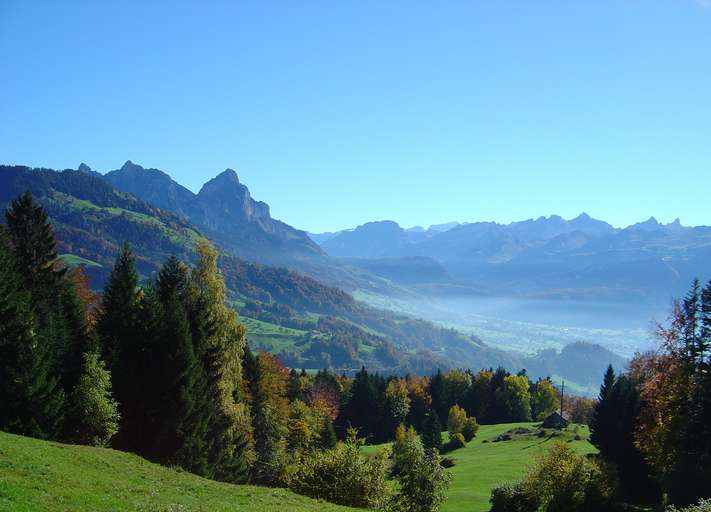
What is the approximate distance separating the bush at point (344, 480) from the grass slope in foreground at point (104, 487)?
5.86 m

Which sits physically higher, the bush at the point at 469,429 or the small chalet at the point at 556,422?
the small chalet at the point at 556,422

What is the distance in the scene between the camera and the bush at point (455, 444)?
360 feet

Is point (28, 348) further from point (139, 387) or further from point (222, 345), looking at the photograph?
point (222, 345)

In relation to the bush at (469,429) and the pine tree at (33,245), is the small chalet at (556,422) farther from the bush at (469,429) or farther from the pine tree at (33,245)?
the pine tree at (33,245)

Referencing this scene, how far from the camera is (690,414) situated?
5044 cm

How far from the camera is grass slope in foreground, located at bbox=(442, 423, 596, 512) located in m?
68.9

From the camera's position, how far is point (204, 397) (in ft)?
153

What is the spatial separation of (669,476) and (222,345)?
1716 inches

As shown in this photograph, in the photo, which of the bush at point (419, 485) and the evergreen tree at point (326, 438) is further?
the evergreen tree at point (326, 438)

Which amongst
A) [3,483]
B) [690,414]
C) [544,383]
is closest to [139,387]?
[3,483]

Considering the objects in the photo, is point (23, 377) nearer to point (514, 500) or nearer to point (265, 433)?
point (265, 433)

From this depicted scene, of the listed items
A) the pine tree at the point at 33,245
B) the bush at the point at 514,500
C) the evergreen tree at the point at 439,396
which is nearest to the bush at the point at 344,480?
the bush at the point at 514,500

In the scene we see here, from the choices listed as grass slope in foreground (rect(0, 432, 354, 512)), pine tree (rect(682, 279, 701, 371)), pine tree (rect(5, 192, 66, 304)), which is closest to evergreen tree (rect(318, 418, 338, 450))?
pine tree (rect(5, 192, 66, 304))

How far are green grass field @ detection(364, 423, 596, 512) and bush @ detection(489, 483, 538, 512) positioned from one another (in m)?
3.18
